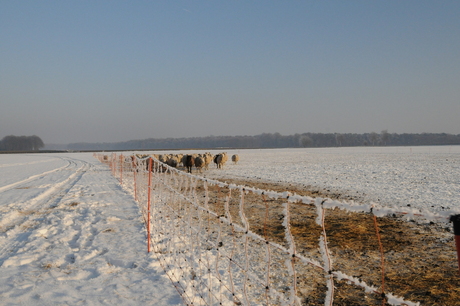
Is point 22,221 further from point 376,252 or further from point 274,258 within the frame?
point 376,252

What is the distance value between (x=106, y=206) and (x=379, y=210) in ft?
28.6

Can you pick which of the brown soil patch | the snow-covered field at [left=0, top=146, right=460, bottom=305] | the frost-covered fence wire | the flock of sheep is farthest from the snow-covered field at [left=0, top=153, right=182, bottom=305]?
the flock of sheep

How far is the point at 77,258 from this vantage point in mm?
5035

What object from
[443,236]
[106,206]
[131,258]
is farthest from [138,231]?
[443,236]

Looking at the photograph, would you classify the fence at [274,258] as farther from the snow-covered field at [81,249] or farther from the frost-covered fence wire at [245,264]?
the snow-covered field at [81,249]

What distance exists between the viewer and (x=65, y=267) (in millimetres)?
4711

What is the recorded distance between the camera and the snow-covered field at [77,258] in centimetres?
386

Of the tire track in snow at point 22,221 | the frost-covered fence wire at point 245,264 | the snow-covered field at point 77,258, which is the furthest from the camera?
the tire track in snow at point 22,221

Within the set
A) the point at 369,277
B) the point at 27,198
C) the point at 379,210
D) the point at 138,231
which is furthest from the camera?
the point at 27,198

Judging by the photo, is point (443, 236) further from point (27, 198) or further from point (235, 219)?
point (27, 198)

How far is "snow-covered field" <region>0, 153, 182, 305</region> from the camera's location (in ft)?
12.7

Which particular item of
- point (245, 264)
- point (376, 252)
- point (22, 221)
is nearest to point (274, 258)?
point (245, 264)

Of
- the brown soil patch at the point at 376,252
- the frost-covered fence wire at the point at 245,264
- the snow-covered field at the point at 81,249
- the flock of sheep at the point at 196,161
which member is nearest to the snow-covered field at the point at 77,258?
the snow-covered field at the point at 81,249

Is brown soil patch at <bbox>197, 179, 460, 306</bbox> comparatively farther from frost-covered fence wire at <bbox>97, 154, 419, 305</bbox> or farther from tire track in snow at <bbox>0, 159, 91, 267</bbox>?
tire track in snow at <bbox>0, 159, 91, 267</bbox>
